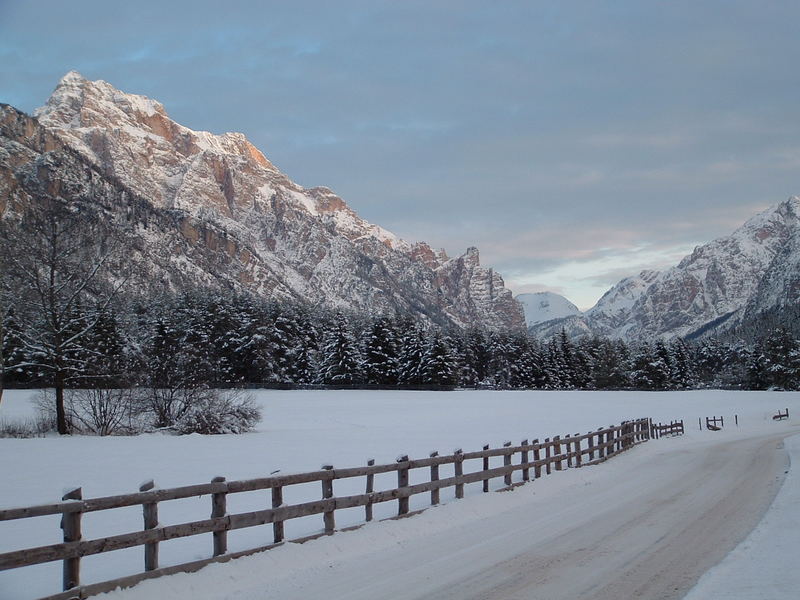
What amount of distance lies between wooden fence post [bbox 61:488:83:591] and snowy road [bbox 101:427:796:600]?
54cm

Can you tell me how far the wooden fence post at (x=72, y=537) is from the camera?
24.8ft

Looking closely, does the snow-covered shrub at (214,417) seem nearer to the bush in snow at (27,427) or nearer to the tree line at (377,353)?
the bush in snow at (27,427)

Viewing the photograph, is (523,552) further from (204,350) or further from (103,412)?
(204,350)

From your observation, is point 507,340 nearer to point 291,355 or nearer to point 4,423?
point 291,355

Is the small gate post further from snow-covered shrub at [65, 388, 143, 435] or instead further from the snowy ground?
snow-covered shrub at [65, 388, 143, 435]

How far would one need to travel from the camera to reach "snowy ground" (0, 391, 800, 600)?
9.66 m

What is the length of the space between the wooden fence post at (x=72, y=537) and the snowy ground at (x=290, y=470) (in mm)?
841

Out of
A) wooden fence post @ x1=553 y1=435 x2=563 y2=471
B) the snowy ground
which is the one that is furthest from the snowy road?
wooden fence post @ x1=553 y1=435 x2=563 y2=471

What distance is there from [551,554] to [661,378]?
324 feet

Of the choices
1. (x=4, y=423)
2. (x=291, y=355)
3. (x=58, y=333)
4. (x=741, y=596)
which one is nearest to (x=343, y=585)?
(x=741, y=596)

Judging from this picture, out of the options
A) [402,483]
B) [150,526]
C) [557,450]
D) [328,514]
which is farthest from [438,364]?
[150,526]

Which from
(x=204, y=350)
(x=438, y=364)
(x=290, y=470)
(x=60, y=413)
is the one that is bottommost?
(x=290, y=470)

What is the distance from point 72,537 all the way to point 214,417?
25.6 meters

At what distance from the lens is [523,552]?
1026 centimetres
